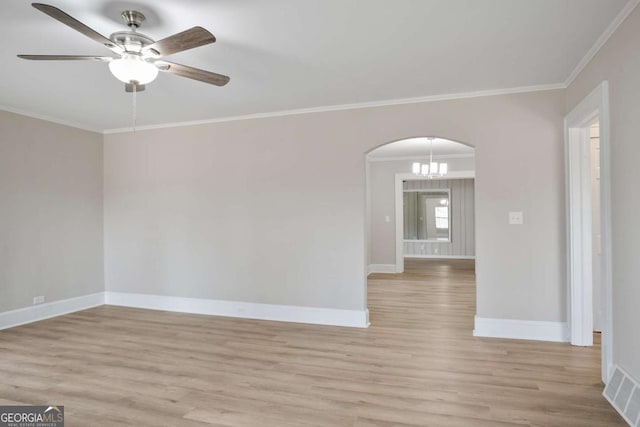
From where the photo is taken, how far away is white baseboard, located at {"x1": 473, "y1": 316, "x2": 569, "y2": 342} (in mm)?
3785

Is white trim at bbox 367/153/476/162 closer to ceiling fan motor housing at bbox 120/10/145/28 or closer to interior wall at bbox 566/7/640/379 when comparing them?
interior wall at bbox 566/7/640/379

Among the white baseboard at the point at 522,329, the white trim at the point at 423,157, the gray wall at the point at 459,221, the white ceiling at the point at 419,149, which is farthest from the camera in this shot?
the gray wall at the point at 459,221

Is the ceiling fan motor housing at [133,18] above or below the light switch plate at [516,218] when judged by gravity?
above

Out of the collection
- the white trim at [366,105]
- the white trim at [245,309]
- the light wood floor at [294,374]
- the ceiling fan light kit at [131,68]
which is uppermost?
the white trim at [366,105]

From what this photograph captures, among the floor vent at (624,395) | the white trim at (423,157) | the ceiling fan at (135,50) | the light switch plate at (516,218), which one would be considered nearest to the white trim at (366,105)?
the light switch plate at (516,218)

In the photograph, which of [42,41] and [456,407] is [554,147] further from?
[42,41]

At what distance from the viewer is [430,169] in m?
7.37

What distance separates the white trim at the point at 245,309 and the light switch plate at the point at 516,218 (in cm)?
186

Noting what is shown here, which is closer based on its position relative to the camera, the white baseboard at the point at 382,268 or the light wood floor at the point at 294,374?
the light wood floor at the point at 294,374

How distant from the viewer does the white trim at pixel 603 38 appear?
2329 mm

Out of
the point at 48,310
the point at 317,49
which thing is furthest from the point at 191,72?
the point at 48,310

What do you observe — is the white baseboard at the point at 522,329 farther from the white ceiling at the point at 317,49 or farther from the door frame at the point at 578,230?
the white ceiling at the point at 317,49

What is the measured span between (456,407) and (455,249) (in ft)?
29.8

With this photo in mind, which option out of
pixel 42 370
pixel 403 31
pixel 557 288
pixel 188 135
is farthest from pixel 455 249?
pixel 42 370
